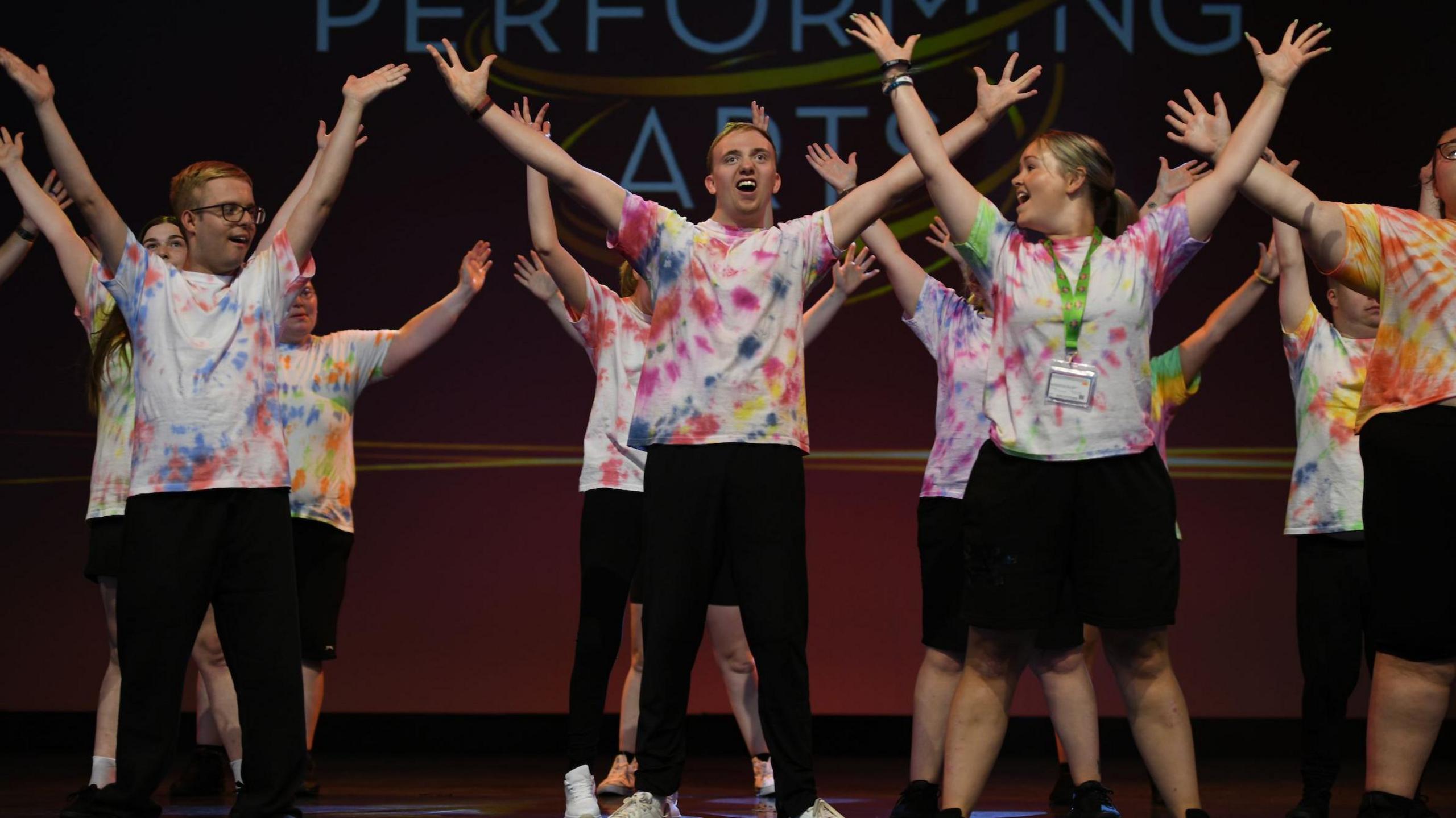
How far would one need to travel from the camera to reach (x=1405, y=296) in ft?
10.5

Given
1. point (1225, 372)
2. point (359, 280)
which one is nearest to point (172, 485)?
point (359, 280)

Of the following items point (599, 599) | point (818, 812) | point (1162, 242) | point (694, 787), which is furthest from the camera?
point (694, 787)

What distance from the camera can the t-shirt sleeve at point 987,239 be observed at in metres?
3.18

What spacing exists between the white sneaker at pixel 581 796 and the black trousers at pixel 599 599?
0.05m

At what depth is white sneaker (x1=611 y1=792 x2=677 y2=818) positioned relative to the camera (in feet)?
10.8

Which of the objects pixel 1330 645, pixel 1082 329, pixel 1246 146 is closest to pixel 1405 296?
pixel 1246 146

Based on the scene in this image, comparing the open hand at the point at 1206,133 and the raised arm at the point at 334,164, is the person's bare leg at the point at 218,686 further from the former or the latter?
the open hand at the point at 1206,133

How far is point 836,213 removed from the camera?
3518 millimetres

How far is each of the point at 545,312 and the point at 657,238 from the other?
275cm

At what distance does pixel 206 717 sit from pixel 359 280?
6.90ft

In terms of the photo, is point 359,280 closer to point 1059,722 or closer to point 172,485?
point 172,485

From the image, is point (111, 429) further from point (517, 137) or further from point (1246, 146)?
point (1246, 146)

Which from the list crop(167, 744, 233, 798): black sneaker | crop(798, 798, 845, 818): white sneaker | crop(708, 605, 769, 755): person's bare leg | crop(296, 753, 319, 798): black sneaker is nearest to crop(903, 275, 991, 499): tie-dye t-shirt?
crop(708, 605, 769, 755): person's bare leg

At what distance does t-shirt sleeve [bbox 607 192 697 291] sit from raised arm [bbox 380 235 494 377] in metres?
1.18
